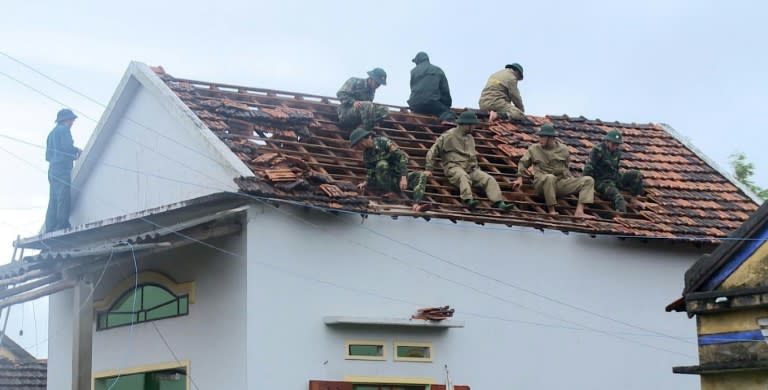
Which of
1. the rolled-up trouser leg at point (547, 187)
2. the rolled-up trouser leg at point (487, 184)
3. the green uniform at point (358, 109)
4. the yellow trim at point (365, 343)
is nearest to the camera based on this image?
the yellow trim at point (365, 343)

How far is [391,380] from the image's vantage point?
720 inches

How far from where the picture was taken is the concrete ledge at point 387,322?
709 inches

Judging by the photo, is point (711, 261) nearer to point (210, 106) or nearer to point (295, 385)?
point (295, 385)

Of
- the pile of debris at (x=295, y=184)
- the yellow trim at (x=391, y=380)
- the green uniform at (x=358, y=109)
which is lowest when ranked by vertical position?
the yellow trim at (x=391, y=380)

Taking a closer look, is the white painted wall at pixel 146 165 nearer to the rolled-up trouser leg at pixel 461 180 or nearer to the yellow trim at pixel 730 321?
the rolled-up trouser leg at pixel 461 180

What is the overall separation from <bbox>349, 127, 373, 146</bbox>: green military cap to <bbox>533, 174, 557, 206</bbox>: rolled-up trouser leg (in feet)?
8.72

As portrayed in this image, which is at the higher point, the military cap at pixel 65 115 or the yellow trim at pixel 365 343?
the military cap at pixel 65 115

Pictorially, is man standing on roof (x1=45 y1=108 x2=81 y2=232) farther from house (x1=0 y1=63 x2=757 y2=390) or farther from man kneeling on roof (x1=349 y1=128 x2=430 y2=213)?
man kneeling on roof (x1=349 y1=128 x2=430 y2=213)

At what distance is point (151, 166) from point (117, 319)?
2223 mm

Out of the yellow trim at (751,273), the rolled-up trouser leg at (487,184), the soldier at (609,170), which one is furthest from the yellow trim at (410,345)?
the yellow trim at (751,273)

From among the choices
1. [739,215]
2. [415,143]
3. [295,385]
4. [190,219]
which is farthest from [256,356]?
[739,215]

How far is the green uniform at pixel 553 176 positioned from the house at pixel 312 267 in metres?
0.31

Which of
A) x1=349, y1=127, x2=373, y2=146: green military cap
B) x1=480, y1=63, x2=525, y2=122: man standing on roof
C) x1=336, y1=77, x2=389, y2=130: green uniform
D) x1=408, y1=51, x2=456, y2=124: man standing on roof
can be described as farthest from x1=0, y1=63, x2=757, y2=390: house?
x1=480, y1=63, x2=525, y2=122: man standing on roof

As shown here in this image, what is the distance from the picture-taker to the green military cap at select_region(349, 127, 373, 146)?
20.5 m
